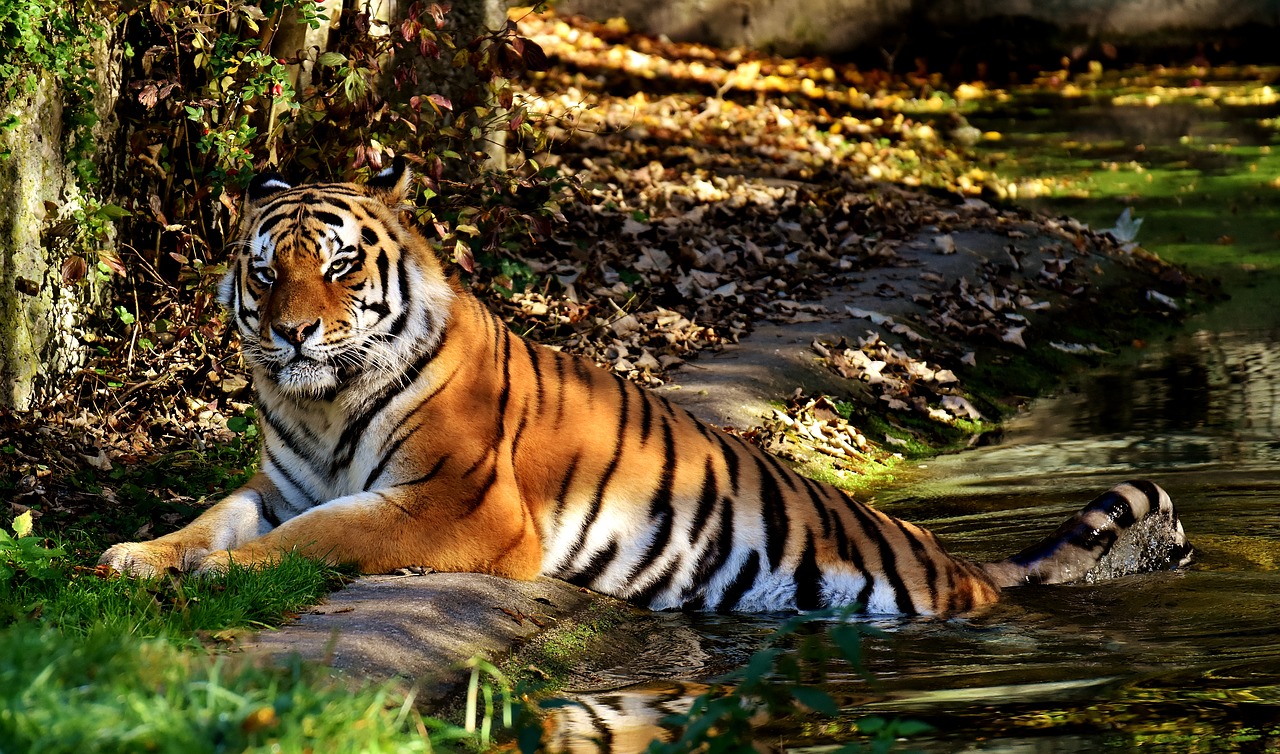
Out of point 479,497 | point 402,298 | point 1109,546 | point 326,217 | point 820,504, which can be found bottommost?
point 1109,546

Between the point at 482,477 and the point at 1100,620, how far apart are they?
196cm

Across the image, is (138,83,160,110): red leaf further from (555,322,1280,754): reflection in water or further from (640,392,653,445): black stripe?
(555,322,1280,754): reflection in water

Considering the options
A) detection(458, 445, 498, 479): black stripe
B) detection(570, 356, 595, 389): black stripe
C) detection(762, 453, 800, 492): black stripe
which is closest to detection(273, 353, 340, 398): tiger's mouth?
detection(458, 445, 498, 479): black stripe

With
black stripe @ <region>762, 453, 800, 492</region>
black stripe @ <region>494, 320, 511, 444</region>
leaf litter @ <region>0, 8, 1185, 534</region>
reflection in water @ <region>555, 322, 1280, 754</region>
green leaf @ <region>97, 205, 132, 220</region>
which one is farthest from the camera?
leaf litter @ <region>0, 8, 1185, 534</region>

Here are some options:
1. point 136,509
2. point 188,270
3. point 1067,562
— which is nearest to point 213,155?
point 188,270

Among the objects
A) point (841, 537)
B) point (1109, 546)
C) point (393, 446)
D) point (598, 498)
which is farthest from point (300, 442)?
point (1109, 546)

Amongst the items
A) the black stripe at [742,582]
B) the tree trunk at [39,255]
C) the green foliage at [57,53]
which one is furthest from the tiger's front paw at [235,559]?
the green foliage at [57,53]

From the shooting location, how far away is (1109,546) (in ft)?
17.1

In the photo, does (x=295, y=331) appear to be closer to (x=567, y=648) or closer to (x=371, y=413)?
(x=371, y=413)

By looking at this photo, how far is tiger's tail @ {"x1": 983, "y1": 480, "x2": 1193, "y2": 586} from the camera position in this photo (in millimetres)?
5199

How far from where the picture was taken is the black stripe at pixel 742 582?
490cm

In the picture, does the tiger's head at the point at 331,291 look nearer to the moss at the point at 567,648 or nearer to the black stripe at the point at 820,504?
the moss at the point at 567,648

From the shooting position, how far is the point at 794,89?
1656cm

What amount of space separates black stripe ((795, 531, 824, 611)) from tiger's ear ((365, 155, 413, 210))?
1759mm
